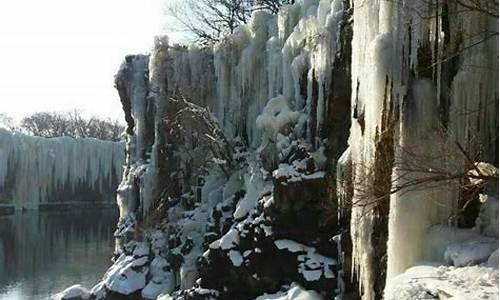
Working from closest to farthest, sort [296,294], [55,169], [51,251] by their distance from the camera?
1. [296,294]
2. [51,251]
3. [55,169]

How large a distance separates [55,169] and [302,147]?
30.2 m

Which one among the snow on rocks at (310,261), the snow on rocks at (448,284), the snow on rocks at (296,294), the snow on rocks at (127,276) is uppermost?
the snow on rocks at (448,284)

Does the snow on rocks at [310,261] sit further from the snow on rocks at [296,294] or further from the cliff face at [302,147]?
the snow on rocks at [296,294]

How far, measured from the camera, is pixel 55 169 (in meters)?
39.2

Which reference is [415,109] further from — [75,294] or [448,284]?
[75,294]

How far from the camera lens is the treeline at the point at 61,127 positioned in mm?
58375

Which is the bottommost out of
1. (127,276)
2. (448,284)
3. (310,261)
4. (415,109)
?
(127,276)

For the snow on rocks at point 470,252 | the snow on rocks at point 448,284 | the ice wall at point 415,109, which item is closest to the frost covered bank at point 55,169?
the ice wall at point 415,109

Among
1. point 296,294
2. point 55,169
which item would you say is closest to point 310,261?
point 296,294

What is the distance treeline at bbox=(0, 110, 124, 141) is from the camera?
58.4m

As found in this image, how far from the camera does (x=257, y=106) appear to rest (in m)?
15.5

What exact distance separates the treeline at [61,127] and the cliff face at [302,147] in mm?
38563

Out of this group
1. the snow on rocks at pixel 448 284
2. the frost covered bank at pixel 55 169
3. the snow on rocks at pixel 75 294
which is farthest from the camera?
the frost covered bank at pixel 55 169

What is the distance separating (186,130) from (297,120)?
535cm
